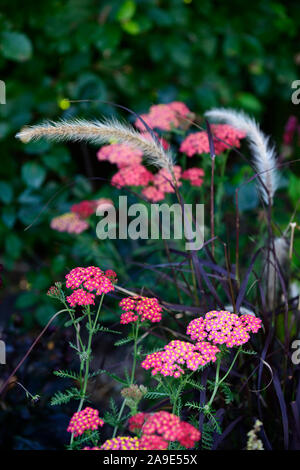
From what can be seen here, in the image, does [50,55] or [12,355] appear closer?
[12,355]

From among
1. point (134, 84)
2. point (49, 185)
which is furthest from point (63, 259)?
point (134, 84)

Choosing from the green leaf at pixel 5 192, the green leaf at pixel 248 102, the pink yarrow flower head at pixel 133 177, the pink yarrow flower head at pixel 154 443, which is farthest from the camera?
the green leaf at pixel 248 102

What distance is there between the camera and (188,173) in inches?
51.8

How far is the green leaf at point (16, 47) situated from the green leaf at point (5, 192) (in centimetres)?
52

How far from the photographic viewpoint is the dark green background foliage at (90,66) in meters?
2.03

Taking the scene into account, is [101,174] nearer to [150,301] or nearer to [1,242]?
[1,242]

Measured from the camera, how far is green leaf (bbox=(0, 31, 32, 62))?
76.9 inches

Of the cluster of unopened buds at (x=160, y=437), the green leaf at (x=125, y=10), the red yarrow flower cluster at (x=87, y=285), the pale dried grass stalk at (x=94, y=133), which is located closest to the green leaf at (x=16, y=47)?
the green leaf at (x=125, y=10)

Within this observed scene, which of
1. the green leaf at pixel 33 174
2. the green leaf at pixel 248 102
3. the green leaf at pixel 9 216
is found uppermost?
the green leaf at pixel 248 102

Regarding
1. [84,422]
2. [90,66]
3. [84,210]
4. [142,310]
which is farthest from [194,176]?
[90,66]

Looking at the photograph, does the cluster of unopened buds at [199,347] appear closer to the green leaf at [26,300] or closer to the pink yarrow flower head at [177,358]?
the pink yarrow flower head at [177,358]

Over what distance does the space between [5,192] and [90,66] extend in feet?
2.16

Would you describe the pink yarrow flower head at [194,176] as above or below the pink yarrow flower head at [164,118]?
below
